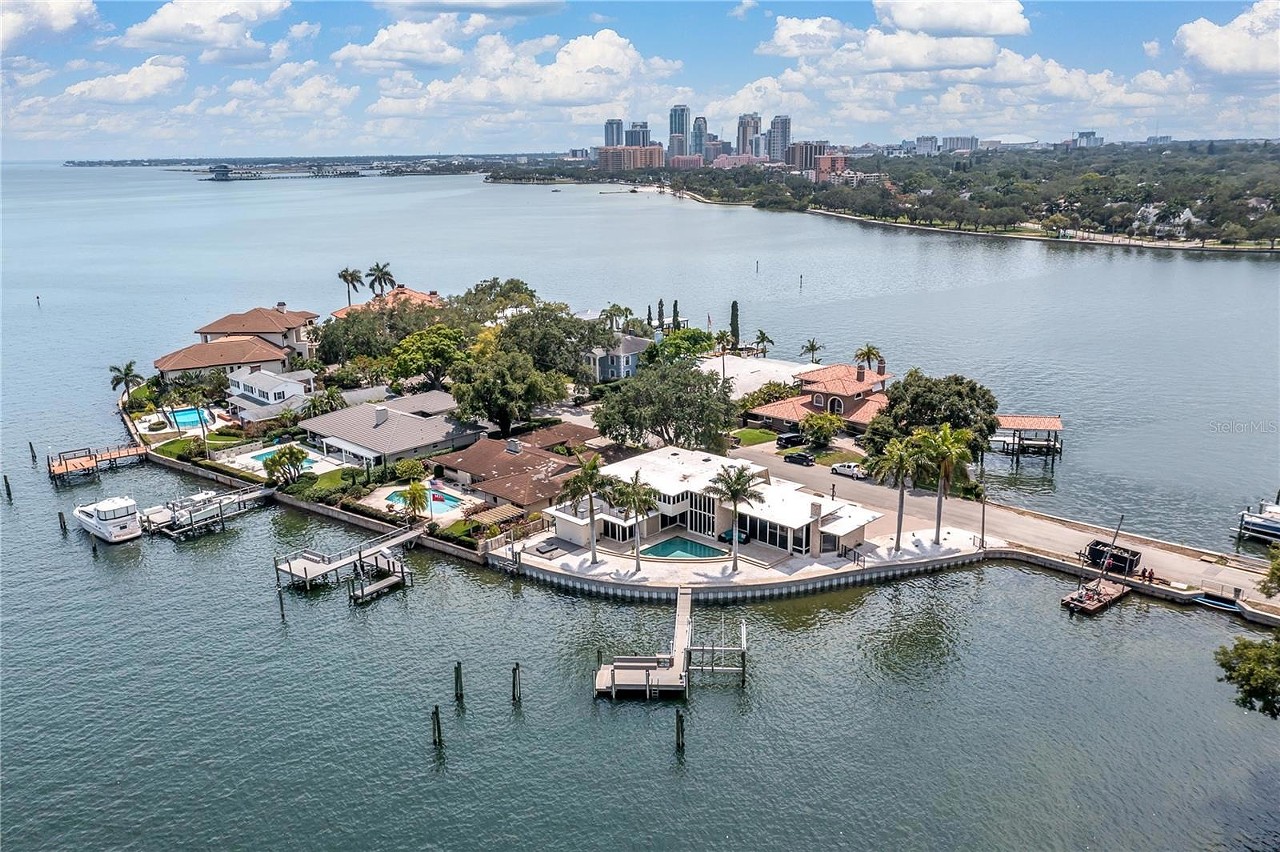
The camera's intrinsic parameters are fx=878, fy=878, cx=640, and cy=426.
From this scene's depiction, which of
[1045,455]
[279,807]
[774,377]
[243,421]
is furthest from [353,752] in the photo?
[774,377]

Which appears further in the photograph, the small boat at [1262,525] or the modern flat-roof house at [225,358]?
the modern flat-roof house at [225,358]

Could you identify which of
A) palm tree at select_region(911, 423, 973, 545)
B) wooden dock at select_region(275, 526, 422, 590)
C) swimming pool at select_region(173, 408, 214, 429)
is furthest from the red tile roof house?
swimming pool at select_region(173, 408, 214, 429)

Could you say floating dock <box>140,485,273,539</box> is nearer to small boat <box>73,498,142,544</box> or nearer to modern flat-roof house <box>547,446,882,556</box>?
small boat <box>73,498,142,544</box>

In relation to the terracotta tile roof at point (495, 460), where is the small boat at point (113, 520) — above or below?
below

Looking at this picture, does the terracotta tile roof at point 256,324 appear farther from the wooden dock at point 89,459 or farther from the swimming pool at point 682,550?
the swimming pool at point 682,550

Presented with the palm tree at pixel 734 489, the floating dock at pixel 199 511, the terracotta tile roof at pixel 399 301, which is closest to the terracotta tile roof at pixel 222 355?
the terracotta tile roof at pixel 399 301

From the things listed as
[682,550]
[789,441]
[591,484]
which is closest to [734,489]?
[682,550]

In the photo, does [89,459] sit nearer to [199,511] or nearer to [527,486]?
[199,511]
